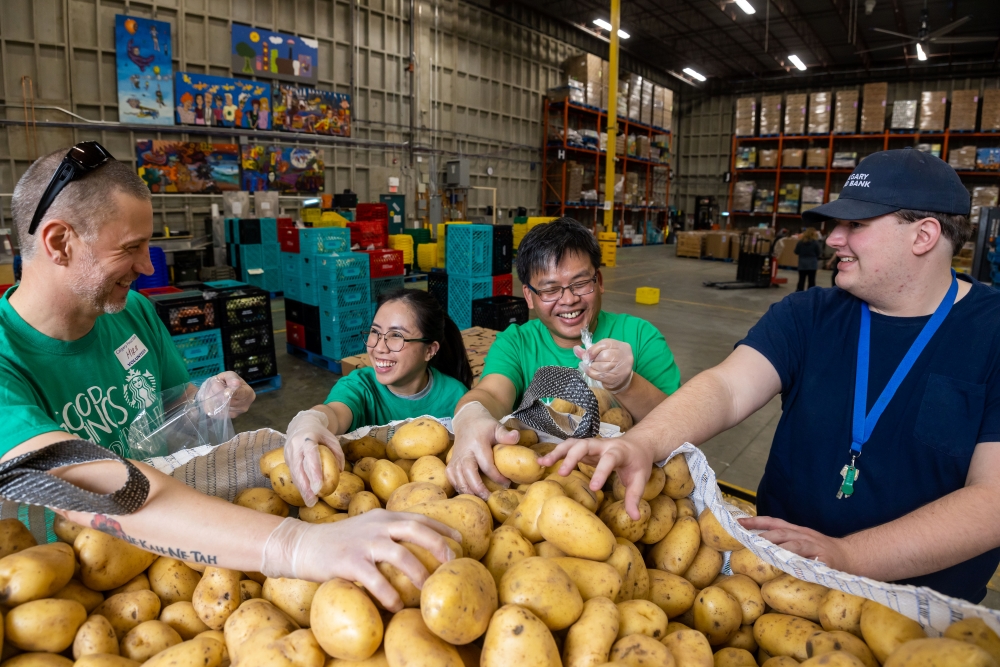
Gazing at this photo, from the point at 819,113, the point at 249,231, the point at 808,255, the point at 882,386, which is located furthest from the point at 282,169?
the point at 819,113

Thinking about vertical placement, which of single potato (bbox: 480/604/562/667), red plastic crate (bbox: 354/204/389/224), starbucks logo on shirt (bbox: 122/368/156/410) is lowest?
single potato (bbox: 480/604/562/667)

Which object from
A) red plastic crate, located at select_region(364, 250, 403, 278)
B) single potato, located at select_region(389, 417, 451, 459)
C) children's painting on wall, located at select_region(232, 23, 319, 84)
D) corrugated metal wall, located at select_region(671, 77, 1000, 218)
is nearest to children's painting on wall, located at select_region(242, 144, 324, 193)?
children's painting on wall, located at select_region(232, 23, 319, 84)

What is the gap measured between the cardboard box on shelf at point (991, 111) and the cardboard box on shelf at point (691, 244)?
750 centimetres

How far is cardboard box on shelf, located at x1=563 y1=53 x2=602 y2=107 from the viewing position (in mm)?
17062

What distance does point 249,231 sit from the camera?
9.64m

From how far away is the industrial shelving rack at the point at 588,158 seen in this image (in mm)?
17641

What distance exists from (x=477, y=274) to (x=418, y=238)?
246 inches

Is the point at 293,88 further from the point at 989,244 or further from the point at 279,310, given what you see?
the point at 989,244

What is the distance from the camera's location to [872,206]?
1507mm

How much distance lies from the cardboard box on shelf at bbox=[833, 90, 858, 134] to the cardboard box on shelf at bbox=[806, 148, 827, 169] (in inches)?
26.1

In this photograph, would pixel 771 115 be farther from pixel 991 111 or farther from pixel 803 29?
pixel 991 111

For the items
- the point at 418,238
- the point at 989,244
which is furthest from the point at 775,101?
the point at 418,238

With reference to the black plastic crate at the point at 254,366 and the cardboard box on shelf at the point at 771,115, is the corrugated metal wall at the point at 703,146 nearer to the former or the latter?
the cardboard box on shelf at the point at 771,115

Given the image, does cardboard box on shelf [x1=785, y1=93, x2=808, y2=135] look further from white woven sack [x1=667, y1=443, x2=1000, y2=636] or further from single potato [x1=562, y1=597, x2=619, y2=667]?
single potato [x1=562, y1=597, x2=619, y2=667]
